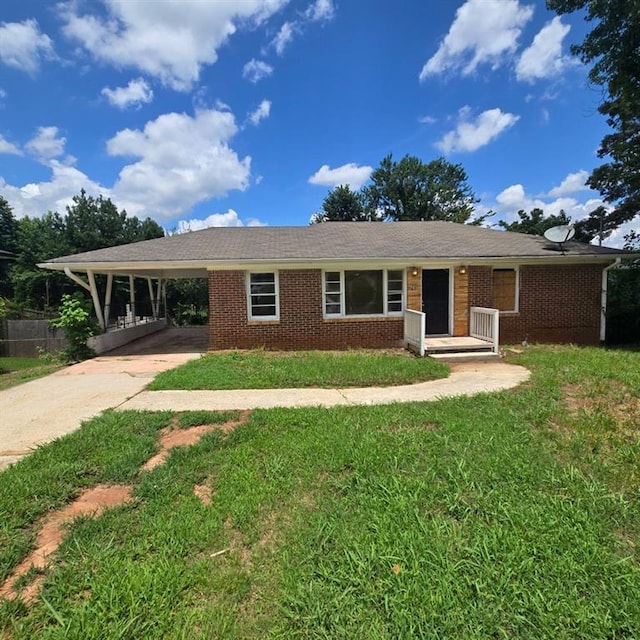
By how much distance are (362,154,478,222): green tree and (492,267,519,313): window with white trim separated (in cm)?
2162

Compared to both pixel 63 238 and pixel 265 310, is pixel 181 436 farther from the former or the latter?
pixel 63 238

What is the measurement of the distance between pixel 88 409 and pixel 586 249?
12.1 m

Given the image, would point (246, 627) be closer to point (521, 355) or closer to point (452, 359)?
point (452, 359)

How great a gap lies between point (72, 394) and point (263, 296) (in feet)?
15.9

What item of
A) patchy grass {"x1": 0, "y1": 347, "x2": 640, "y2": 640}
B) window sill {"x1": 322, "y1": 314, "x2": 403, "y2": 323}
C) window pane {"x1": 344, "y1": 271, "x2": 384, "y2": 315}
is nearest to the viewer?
patchy grass {"x1": 0, "y1": 347, "x2": 640, "y2": 640}

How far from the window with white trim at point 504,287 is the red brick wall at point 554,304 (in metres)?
0.17

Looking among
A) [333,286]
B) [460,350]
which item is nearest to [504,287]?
[460,350]

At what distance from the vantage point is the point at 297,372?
6.98m

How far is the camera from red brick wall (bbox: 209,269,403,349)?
9.63 m

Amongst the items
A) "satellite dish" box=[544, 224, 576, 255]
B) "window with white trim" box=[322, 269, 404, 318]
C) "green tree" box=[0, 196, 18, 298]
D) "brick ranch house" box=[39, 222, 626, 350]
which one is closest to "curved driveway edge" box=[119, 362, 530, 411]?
"brick ranch house" box=[39, 222, 626, 350]

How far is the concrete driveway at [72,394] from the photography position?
14.3 feet

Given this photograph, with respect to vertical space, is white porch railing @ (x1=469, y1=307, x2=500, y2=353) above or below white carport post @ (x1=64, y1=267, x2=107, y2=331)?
below

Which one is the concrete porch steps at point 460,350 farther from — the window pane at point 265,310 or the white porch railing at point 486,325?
the window pane at point 265,310

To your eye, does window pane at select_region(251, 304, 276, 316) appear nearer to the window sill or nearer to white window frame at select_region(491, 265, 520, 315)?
the window sill
